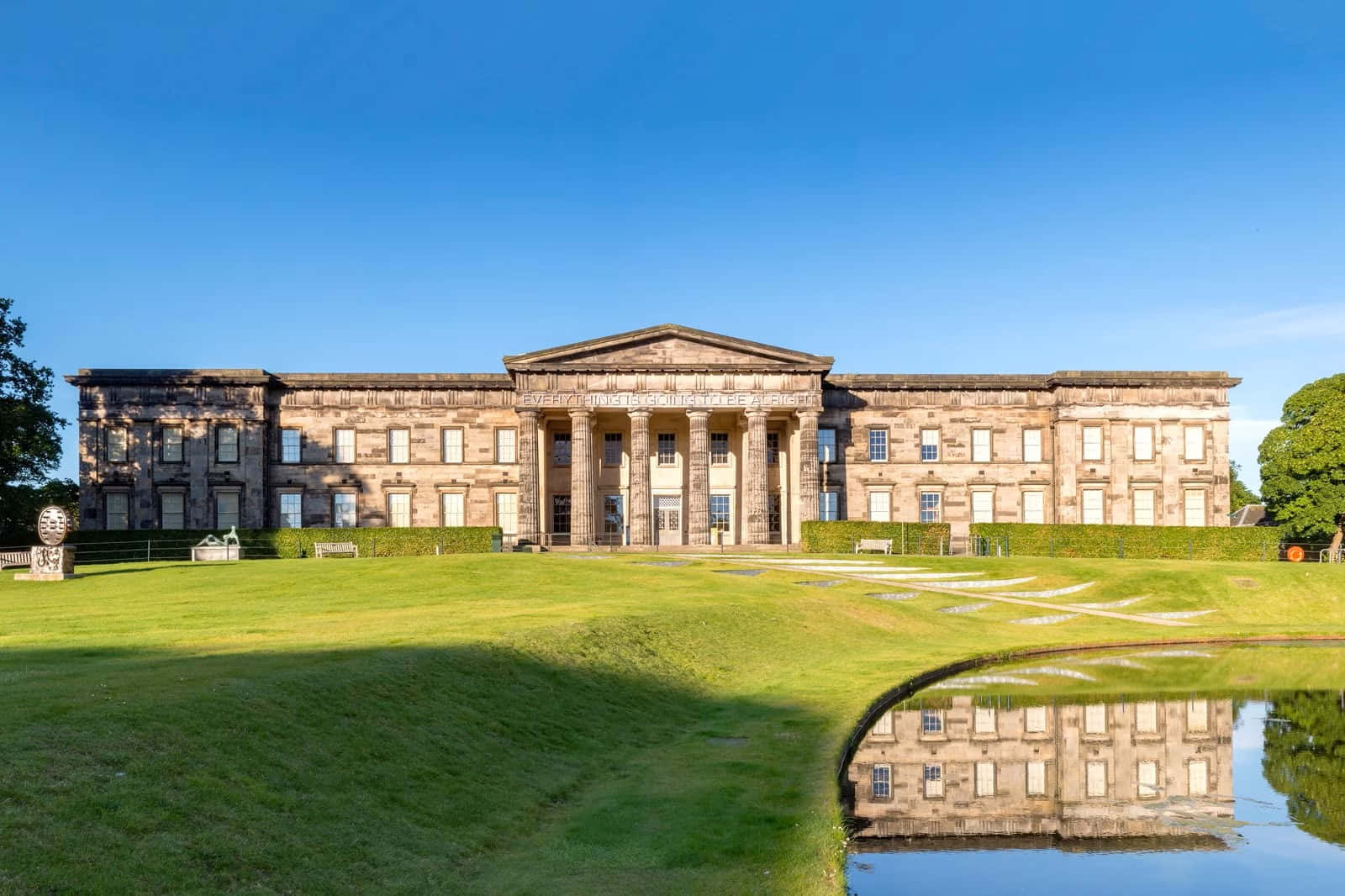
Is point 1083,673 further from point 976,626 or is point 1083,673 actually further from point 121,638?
point 121,638

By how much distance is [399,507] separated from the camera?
62.1m

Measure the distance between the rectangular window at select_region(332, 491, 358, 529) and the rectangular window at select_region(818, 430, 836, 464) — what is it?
95.1ft

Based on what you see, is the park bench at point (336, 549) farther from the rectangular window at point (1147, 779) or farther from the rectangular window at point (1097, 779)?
the rectangular window at point (1147, 779)

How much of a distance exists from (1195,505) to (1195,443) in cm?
381

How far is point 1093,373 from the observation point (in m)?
61.6

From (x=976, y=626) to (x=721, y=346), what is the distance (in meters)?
26.4

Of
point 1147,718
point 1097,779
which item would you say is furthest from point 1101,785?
point 1147,718

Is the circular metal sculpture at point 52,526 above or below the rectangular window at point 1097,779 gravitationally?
above

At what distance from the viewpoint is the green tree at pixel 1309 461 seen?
208ft

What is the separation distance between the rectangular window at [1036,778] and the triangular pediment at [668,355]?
3996cm

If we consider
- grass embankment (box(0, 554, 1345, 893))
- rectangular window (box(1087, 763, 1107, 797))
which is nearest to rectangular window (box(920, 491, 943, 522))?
grass embankment (box(0, 554, 1345, 893))

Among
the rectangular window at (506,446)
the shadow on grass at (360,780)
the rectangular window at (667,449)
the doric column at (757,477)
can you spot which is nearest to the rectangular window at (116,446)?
the rectangular window at (506,446)

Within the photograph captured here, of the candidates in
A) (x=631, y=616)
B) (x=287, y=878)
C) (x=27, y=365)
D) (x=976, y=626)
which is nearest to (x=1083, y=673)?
(x=976, y=626)

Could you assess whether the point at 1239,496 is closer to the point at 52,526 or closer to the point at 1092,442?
the point at 1092,442
